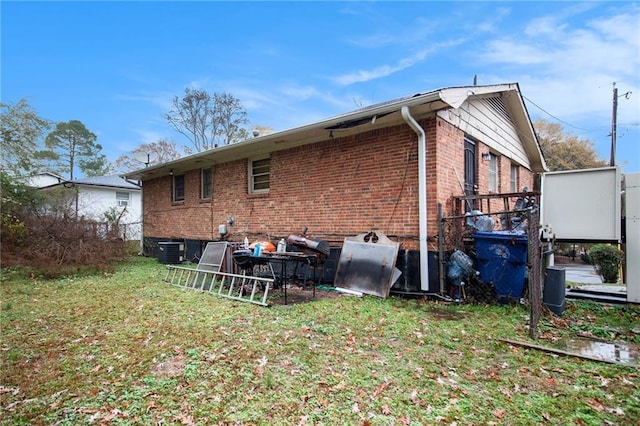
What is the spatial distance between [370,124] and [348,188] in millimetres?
1419

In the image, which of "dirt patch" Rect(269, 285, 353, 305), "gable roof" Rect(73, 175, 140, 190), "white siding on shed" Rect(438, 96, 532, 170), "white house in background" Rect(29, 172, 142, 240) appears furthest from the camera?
"gable roof" Rect(73, 175, 140, 190)

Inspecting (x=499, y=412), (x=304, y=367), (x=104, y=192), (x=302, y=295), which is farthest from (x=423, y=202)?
(x=104, y=192)

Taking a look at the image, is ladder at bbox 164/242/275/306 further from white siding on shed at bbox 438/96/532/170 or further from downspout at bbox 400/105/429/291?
white siding on shed at bbox 438/96/532/170

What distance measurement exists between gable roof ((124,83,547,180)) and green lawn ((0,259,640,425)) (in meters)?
3.45

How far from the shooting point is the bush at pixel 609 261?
9875 millimetres

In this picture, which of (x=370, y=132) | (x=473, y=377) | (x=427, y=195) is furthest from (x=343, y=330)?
(x=370, y=132)

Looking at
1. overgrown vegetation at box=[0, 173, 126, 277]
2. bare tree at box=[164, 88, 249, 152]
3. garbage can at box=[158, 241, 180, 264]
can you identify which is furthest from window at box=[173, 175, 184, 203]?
bare tree at box=[164, 88, 249, 152]

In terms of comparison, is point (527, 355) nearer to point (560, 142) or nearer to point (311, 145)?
point (311, 145)

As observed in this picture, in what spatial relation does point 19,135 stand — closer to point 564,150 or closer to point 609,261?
point 609,261

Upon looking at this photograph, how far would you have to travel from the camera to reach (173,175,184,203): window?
12.8m

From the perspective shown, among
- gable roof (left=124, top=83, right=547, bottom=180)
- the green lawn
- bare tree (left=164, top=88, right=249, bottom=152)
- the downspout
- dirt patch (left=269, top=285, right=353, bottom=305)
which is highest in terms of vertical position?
bare tree (left=164, top=88, right=249, bottom=152)

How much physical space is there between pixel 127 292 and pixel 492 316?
656cm

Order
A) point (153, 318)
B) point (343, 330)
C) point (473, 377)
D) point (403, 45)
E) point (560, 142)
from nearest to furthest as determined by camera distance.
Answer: point (473, 377) < point (343, 330) < point (153, 318) < point (403, 45) < point (560, 142)

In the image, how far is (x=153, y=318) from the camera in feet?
15.9
